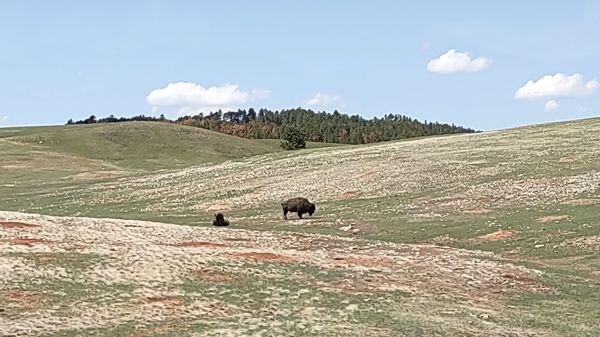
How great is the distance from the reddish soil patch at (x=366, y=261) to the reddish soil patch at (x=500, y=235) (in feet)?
35.4

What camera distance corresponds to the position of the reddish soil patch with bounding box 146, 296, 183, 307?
22.9m

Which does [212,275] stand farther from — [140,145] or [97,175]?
[140,145]

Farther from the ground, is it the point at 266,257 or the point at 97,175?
the point at 97,175

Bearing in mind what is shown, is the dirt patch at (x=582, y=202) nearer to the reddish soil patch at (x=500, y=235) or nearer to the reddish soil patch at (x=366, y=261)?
the reddish soil patch at (x=500, y=235)

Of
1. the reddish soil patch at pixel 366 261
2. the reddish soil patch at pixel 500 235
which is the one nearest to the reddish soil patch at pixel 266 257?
the reddish soil patch at pixel 366 261

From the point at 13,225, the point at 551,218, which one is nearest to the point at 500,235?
the point at 551,218

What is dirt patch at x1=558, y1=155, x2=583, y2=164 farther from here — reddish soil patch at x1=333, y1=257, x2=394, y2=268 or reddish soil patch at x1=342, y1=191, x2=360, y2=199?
reddish soil patch at x1=333, y1=257, x2=394, y2=268

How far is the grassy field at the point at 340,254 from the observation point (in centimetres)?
2180

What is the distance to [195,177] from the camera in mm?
88000

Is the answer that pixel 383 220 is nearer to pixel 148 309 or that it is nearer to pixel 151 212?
pixel 151 212

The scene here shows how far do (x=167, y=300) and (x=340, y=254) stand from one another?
1153 centimetres

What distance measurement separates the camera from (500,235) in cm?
4047

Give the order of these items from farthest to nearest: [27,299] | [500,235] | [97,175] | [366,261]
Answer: [97,175] → [500,235] → [366,261] → [27,299]

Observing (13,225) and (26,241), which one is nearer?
(26,241)
